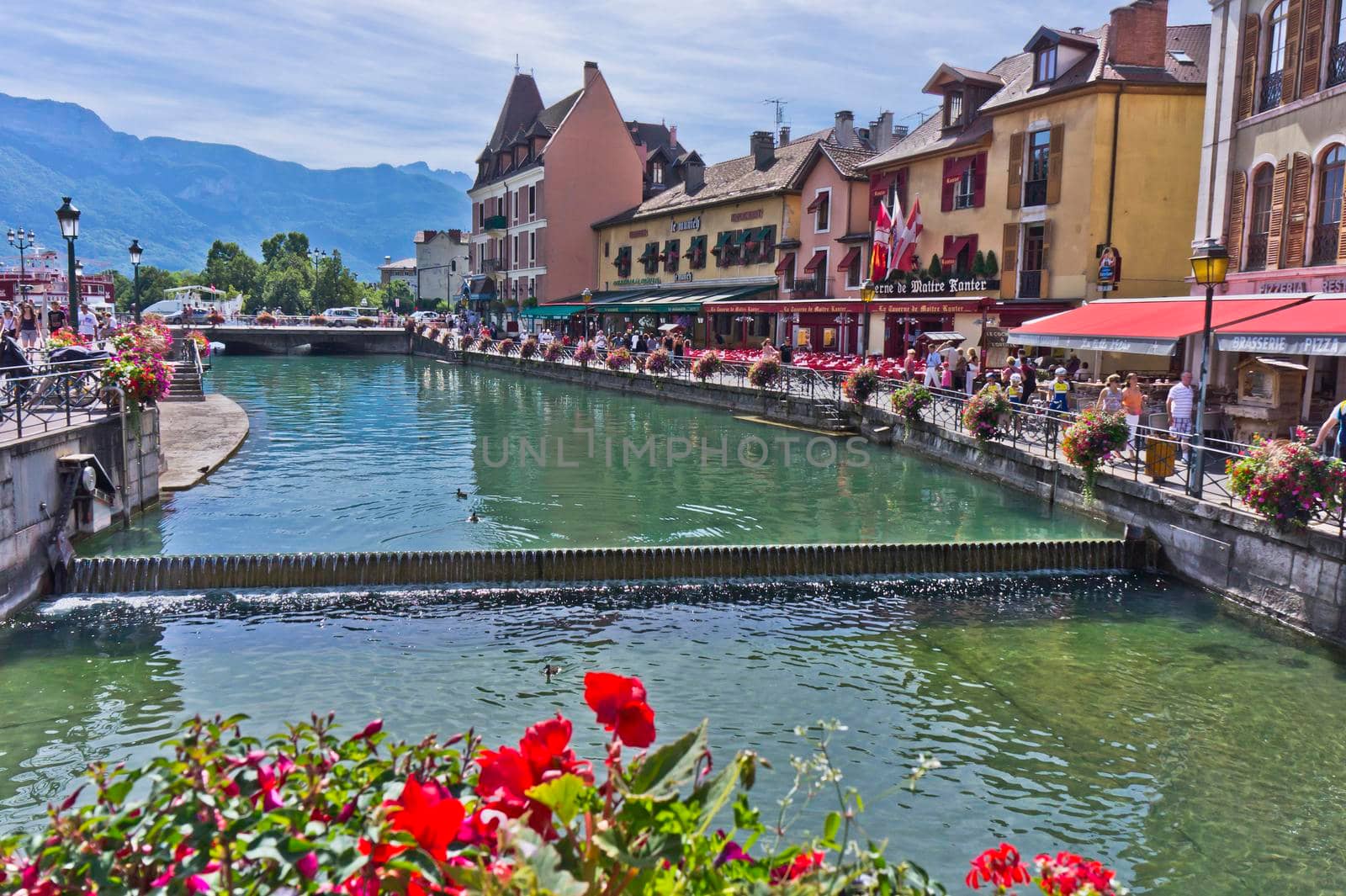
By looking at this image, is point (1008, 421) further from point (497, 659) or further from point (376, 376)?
point (376, 376)

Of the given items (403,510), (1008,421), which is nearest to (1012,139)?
(1008,421)

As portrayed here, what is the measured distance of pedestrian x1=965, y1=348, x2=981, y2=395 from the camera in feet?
84.9

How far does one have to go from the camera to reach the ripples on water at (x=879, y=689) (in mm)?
7930

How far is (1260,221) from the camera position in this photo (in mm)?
20719

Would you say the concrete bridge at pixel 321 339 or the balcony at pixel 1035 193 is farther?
the concrete bridge at pixel 321 339

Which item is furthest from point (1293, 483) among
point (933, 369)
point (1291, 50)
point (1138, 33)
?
point (1138, 33)

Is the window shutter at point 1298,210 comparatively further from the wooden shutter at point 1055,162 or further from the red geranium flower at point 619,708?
the red geranium flower at point 619,708

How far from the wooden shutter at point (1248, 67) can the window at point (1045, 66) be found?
36.3 ft

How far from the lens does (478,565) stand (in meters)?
13.7

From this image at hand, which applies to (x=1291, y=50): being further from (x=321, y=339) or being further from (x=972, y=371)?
(x=321, y=339)

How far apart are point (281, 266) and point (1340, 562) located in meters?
134

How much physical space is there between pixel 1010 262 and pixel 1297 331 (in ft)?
57.2

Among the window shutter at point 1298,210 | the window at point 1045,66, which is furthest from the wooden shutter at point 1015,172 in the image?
the window shutter at point 1298,210

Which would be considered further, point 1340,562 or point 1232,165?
point 1232,165
